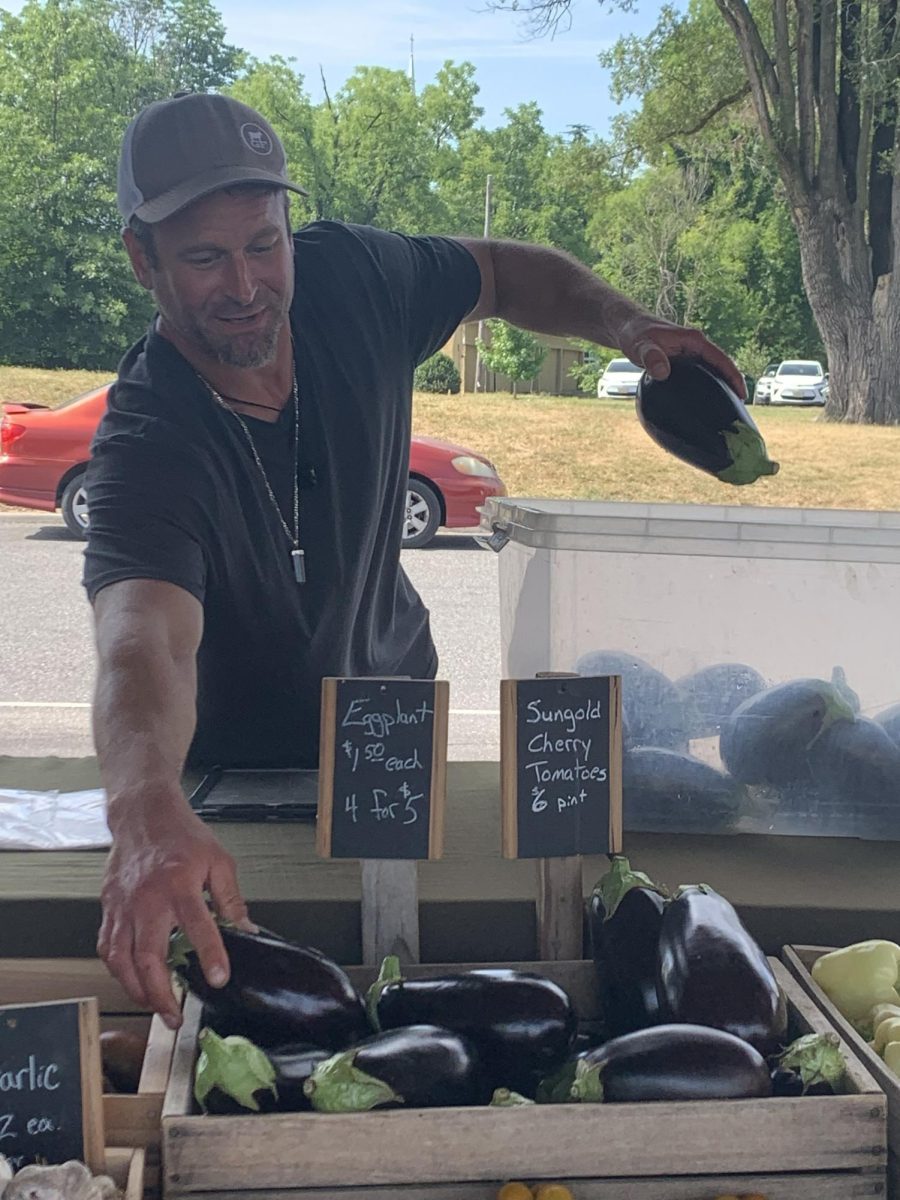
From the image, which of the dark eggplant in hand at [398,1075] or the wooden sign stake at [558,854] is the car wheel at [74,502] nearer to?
the wooden sign stake at [558,854]

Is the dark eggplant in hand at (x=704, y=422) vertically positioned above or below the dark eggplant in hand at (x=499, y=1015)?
above

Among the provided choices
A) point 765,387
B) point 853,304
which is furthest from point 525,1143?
point 765,387

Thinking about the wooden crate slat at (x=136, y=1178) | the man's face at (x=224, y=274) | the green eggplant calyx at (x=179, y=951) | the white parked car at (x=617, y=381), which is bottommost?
the wooden crate slat at (x=136, y=1178)

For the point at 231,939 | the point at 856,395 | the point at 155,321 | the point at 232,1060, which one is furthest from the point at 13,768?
the point at 856,395

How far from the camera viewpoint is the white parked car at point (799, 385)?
29.2m

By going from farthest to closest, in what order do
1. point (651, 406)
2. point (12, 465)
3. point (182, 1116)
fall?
point (12, 465), point (651, 406), point (182, 1116)

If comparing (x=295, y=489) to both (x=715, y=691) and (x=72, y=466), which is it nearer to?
(x=715, y=691)

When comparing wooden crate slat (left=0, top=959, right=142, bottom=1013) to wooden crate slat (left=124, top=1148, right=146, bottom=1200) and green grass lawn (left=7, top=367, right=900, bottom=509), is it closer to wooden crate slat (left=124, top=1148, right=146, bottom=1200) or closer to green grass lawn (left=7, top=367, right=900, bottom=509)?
wooden crate slat (left=124, top=1148, right=146, bottom=1200)

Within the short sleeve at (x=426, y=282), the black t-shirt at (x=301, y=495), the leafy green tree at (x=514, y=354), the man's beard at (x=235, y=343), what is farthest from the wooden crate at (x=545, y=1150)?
the leafy green tree at (x=514, y=354)

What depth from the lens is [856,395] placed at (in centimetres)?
1606

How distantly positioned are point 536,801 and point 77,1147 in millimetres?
597

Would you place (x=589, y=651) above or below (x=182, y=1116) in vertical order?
above

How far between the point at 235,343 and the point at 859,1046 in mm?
1275

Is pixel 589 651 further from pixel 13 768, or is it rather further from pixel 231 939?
pixel 13 768
